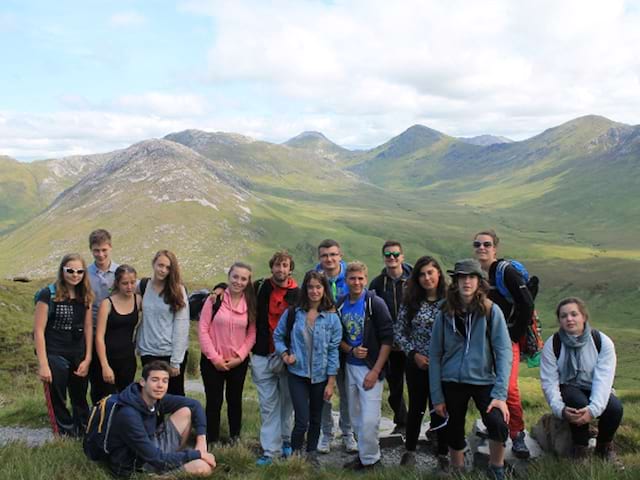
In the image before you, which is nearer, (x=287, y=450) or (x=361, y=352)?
(x=361, y=352)

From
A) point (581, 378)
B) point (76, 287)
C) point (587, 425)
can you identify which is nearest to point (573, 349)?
point (581, 378)

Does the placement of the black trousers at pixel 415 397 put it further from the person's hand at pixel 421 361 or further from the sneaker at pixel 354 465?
the sneaker at pixel 354 465

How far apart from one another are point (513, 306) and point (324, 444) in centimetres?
437

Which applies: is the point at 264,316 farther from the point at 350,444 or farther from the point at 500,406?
the point at 500,406

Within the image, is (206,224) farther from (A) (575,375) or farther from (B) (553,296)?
(A) (575,375)

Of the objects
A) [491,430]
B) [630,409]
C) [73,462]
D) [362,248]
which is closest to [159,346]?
[73,462]

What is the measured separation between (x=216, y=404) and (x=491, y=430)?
4.88 meters

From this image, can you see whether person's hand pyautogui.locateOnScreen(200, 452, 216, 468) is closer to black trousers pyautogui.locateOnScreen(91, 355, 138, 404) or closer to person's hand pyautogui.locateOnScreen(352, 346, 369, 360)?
black trousers pyautogui.locateOnScreen(91, 355, 138, 404)

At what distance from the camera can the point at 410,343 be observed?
28.8 feet

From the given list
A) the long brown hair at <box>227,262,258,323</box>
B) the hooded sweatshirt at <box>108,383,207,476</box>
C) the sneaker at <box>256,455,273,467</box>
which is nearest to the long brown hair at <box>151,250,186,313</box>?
the long brown hair at <box>227,262,258,323</box>

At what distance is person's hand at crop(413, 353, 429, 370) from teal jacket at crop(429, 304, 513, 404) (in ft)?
2.04

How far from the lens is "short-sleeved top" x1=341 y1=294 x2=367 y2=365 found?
8.73 m

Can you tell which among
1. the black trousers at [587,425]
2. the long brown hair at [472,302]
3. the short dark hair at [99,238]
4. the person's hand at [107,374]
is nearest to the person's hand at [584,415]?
the black trousers at [587,425]

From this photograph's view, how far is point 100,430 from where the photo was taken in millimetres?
7602
